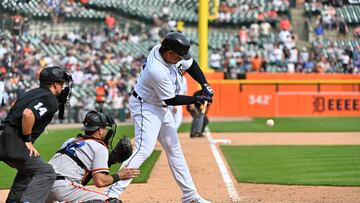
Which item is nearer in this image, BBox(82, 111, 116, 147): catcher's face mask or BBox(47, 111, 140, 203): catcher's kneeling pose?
BBox(47, 111, 140, 203): catcher's kneeling pose

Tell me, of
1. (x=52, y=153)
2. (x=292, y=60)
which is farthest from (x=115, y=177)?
(x=292, y=60)

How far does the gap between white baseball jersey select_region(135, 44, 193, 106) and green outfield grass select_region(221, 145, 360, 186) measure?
2908 millimetres

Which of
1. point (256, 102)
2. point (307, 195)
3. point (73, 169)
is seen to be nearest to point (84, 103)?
point (256, 102)

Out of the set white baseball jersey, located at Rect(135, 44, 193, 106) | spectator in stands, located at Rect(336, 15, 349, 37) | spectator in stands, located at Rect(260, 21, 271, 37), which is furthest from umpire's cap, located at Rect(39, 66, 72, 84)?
spectator in stands, located at Rect(336, 15, 349, 37)

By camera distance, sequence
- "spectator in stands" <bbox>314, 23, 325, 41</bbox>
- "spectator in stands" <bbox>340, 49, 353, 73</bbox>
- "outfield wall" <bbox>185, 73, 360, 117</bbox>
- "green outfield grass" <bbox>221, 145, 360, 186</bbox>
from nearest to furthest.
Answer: "green outfield grass" <bbox>221, 145, 360, 186</bbox>, "outfield wall" <bbox>185, 73, 360, 117</bbox>, "spectator in stands" <bbox>340, 49, 353, 73</bbox>, "spectator in stands" <bbox>314, 23, 325, 41</bbox>

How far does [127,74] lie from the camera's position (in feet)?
95.7

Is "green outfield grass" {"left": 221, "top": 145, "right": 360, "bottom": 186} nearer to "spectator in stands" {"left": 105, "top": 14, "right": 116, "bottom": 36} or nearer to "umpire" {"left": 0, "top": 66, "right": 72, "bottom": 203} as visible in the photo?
"umpire" {"left": 0, "top": 66, "right": 72, "bottom": 203}

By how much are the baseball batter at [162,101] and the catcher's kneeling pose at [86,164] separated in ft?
3.02

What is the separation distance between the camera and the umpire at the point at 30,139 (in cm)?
641

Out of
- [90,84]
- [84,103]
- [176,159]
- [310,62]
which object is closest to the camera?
[176,159]

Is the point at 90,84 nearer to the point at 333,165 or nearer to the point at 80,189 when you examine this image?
the point at 333,165

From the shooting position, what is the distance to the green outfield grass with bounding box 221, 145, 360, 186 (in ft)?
34.4

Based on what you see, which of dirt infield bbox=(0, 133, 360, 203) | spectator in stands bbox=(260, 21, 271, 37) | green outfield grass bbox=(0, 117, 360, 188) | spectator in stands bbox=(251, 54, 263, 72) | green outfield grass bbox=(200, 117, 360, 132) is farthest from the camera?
spectator in stands bbox=(260, 21, 271, 37)

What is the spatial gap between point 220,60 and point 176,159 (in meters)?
24.0
